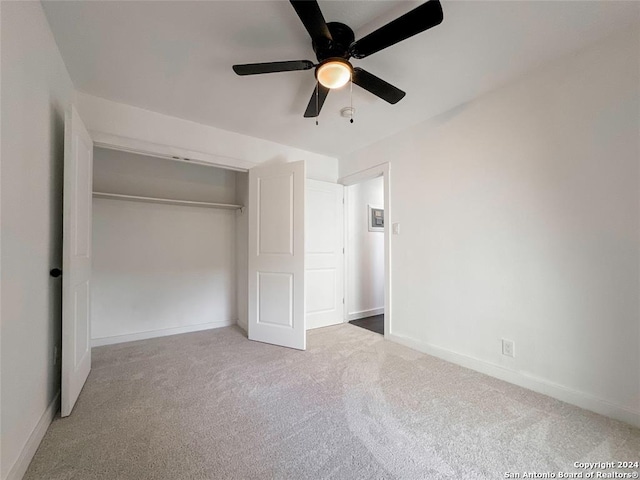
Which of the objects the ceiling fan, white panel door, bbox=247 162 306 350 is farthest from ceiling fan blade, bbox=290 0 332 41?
white panel door, bbox=247 162 306 350

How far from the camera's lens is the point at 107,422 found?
5.40 feet

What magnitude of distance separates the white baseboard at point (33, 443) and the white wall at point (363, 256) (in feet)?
10.3

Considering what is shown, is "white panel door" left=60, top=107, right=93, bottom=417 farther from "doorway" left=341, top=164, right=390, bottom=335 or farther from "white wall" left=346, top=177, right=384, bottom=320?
"white wall" left=346, top=177, right=384, bottom=320

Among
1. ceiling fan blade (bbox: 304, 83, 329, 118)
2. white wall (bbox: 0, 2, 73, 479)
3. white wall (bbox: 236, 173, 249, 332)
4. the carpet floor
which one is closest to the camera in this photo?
white wall (bbox: 0, 2, 73, 479)

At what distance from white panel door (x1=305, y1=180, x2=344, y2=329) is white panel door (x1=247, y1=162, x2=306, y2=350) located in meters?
0.63

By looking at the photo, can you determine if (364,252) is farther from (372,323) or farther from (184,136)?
(184,136)

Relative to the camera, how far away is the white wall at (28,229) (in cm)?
118

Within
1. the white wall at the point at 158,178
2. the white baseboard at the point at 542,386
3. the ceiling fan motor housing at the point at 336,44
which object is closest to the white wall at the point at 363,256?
the white baseboard at the point at 542,386

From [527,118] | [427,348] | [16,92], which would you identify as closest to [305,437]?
[427,348]

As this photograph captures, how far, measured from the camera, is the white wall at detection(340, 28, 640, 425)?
5.50 ft

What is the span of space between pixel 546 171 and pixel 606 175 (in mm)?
322

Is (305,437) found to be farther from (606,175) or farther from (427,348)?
(606,175)

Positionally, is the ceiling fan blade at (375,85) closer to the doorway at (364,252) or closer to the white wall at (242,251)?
the doorway at (364,252)

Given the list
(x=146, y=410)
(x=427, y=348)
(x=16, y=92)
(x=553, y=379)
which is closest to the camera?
(x=16, y=92)
